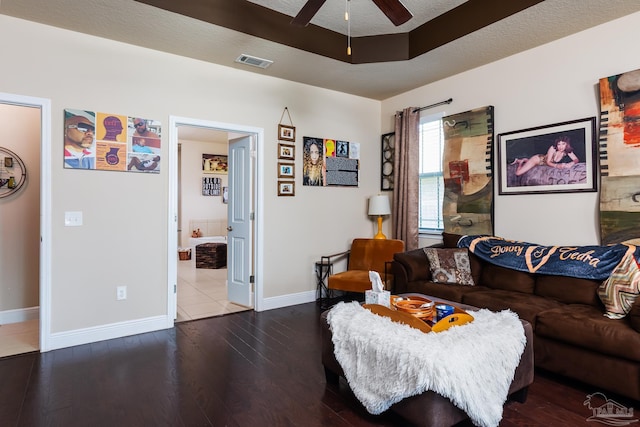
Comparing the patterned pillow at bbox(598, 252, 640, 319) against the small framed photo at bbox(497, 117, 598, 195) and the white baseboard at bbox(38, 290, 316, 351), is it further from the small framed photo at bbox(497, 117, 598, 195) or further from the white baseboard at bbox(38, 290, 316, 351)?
the white baseboard at bbox(38, 290, 316, 351)

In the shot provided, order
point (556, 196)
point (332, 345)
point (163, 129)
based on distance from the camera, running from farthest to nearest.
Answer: point (163, 129) < point (556, 196) < point (332, 345)

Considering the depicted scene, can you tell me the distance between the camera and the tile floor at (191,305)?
3186mm

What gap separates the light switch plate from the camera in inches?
125

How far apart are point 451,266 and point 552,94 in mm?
1859

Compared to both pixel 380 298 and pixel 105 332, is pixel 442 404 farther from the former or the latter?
pixel 105 332

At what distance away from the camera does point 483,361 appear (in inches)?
71.4

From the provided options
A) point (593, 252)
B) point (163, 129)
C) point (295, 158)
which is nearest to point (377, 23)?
point (295, 158)

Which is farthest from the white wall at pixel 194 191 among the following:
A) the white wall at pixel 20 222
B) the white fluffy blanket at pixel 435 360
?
the white fluffy blanket at pixel 435 360

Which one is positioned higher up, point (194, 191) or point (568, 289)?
point (194, 191)

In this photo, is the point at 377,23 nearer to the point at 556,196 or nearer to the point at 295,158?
the point at 295,158

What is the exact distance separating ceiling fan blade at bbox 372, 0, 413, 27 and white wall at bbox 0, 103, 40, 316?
3856 mm

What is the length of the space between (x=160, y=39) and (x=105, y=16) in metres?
0.48

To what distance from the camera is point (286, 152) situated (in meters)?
4.40

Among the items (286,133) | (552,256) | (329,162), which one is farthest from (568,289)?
(286,133)
